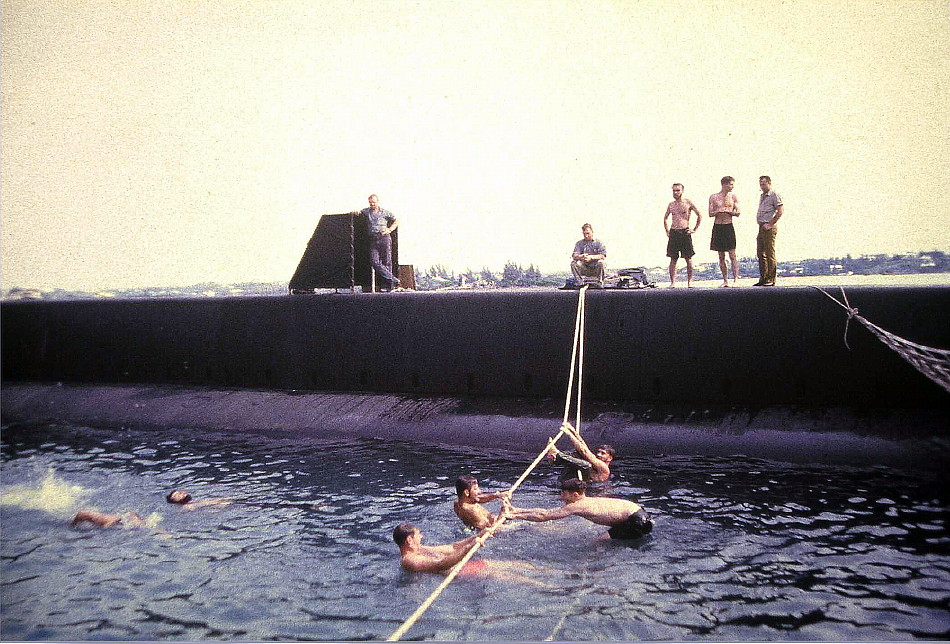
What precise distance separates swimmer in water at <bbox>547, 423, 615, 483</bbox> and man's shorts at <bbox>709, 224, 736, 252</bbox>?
158 inches

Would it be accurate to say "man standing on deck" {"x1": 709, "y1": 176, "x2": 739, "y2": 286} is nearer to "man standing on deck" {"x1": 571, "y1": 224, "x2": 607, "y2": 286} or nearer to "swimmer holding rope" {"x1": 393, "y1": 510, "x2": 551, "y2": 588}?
"man standing on deck" {"x1": 571, "y1": 224, "x2": 607, "y2": 286}

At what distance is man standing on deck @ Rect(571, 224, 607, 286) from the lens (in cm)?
1110

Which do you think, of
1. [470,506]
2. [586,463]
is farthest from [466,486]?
[586,463]

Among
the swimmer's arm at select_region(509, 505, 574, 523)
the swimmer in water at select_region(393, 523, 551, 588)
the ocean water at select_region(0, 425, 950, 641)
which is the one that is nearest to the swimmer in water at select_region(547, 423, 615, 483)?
the ocean water at select_region(0, 425, 950, 641)

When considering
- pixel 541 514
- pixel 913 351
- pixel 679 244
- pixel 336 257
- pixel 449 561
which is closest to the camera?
pixel 449 561

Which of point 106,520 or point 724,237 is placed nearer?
point 106,520

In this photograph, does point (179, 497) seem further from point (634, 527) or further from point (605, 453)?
point (634, 527)

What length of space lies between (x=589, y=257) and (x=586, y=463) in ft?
13.9

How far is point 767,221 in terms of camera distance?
9.87m

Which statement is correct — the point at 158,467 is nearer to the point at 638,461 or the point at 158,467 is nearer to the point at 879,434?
the point at 638,461

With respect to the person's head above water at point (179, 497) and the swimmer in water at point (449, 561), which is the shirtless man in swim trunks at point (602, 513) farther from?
the person's head above water at point (179, 497)

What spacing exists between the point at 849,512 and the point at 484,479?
3.39 metres

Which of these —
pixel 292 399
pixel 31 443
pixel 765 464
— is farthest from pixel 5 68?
pixel 765 464

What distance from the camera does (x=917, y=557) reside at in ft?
18.3
